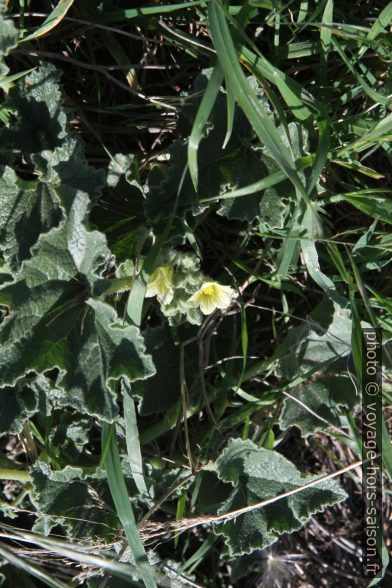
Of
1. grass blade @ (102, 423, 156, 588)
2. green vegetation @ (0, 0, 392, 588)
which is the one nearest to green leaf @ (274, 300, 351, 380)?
green vegetation @ (0, 0, 392, 588)

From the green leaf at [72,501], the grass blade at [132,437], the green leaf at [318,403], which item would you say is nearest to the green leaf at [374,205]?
the green leaf at [318,403]

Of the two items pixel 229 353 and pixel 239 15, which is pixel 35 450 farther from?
pixel 239 15

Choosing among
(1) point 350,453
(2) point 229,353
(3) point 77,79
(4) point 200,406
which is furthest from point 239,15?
(1) point 350,453

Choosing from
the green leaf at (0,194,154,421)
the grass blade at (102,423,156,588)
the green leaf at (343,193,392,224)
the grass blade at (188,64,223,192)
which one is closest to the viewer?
the grass blade at (188,64,223,192)

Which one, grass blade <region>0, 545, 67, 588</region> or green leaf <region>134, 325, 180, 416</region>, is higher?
green leaf <region>134, 325, 180, 416</region>

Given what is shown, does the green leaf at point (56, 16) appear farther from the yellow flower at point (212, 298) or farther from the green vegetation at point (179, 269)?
the yellow flower at point (212, 298)

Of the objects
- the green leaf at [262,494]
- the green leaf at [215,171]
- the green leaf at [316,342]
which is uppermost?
the green leaf at [215,171]

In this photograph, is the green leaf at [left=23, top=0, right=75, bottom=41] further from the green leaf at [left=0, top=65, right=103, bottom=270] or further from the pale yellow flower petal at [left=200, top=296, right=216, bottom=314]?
the pale yellow flower petal at [left=200, top=296, right=216, bottom=314]
